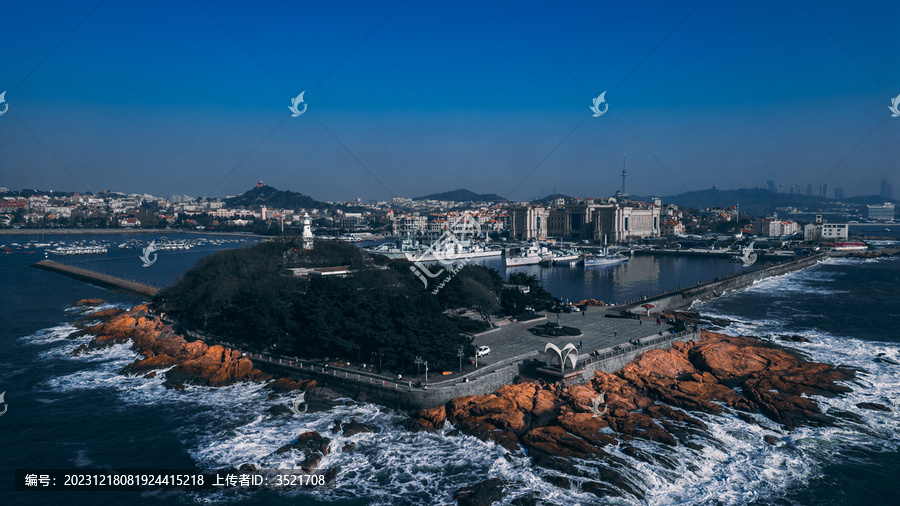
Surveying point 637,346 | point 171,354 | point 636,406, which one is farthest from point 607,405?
point 171,354

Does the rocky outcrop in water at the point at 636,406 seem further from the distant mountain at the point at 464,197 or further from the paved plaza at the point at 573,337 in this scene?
the distant mountain at the point at 464,197

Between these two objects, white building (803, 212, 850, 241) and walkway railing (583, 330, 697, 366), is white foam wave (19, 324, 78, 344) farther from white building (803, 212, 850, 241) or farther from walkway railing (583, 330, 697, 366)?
white building (803, 212, 850, 241)

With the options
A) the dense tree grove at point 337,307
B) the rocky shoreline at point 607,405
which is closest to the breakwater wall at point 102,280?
the dense tree grove at point 337,307

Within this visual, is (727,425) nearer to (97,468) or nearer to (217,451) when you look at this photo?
(217,451)

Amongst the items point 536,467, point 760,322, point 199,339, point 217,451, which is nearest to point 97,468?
point 217,451

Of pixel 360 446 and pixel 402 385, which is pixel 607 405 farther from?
pixel 360 446

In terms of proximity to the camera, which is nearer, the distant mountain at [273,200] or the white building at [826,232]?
the white building at [826,232]

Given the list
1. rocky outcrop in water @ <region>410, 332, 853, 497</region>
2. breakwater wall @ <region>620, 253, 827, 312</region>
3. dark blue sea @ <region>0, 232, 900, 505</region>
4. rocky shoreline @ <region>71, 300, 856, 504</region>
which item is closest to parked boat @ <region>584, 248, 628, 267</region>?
breakwater wall @ <region>620, 253, 827, 312</region>

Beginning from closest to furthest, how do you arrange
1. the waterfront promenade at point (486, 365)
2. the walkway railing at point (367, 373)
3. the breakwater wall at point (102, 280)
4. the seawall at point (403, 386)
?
1. the seawall at point (403, 386)
2. the waterfront promenade at point (486, 365)
3. the walkway railing at point (367, 373)
4. the breakwater wall at point (102, 280)

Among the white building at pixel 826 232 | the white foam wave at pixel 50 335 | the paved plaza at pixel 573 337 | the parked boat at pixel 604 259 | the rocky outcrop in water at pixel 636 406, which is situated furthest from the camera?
the white building at pixel 826 232
